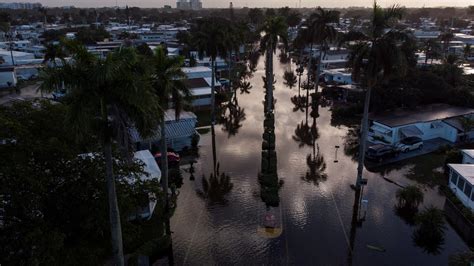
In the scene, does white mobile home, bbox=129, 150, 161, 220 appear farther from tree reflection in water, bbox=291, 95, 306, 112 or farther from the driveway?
tree reflection in water, bbox=291, 95, 306, 112

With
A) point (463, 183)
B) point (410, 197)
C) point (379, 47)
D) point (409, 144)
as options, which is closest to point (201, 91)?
point (409, 144)

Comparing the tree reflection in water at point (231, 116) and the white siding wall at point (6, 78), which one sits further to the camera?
the white siding wall at point (6, 78)

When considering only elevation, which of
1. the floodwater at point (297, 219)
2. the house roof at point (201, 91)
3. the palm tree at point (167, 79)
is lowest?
the floodwater at point (297, 219)

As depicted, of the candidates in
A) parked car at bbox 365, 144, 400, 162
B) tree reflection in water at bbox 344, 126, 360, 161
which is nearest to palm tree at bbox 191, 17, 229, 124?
tree reflection in water at bbox 344, 126, 360, 161

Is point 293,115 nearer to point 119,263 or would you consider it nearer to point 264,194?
point 264,194

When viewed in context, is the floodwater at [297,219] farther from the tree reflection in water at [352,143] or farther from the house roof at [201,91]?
the house roof at [201,91]

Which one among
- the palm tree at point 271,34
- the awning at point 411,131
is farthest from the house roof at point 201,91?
the awning at point 411,131
